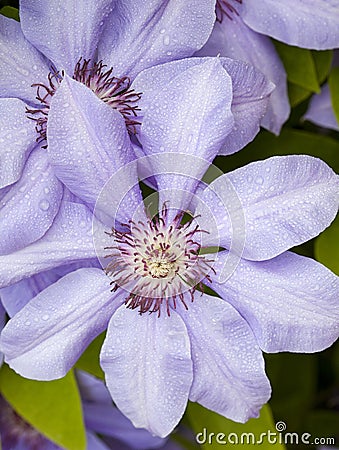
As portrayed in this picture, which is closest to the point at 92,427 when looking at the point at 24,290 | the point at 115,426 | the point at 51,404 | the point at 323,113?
the point at 115,426

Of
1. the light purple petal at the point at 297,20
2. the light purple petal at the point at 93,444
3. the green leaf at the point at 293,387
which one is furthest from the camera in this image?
the green leaf at the point at 293,387

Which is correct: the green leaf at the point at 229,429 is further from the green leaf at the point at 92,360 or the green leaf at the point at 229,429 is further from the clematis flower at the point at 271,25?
the clematis flower at the point at 271,25

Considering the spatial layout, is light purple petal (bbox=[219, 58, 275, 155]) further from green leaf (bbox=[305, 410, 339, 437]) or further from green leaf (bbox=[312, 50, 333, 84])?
green leaf (bbox=[305, 410, 339, 437])

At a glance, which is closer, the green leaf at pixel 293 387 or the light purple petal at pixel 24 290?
the light purple petal at pixel 24 290

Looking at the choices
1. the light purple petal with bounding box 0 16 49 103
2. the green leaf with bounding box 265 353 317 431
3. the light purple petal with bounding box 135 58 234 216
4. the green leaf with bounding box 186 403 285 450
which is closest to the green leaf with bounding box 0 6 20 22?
the light purple petal with bounding box 0 16 49 103

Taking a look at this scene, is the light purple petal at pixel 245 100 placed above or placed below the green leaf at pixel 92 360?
above

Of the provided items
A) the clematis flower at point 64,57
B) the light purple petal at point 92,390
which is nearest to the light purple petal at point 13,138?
the clematis flower at point 64,57

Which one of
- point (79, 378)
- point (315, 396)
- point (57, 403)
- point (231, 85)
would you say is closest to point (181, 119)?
point (231, 85)

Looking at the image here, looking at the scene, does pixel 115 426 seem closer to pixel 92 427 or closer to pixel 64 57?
pixel 92 427
